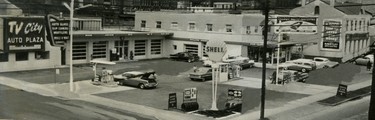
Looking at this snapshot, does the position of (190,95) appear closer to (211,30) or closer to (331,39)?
(211,30)

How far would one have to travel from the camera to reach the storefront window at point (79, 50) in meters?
46.8

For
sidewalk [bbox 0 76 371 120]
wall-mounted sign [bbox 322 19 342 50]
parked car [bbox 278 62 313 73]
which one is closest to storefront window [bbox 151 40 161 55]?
parked car [bbox 278 62 313 73]

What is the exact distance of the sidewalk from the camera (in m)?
25.8

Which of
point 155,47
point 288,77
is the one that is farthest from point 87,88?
point 155,47

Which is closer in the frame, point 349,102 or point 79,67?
point 349,102

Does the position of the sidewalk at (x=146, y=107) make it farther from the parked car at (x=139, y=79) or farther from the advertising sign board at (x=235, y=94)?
the advertising sign board at (x=235, y=94)

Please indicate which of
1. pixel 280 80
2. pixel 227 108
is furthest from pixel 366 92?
pixel 227 108

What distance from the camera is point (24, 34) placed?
39.6m

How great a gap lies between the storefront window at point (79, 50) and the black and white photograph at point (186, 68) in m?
0.11

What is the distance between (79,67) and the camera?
44.6 metres

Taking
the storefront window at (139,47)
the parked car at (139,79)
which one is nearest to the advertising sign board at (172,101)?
the parked car at (139,79)

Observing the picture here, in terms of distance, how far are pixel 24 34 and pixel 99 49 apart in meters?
11.1

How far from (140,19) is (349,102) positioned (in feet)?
120

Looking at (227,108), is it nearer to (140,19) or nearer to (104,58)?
(104,58)
